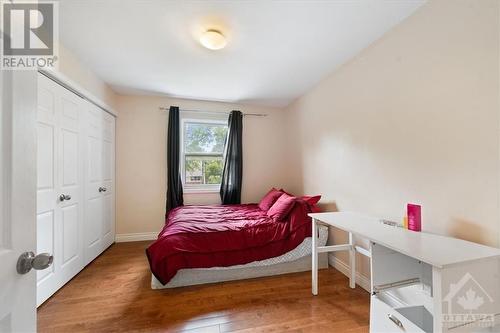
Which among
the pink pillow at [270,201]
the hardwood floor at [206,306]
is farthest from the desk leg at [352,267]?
the pink pillow at [270,201]

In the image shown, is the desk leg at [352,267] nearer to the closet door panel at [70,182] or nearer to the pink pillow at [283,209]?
the pink pillow at [283,209]

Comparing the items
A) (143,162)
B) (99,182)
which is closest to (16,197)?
(99,182)

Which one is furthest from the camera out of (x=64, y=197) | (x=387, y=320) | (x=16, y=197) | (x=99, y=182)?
(x=99, y=182)

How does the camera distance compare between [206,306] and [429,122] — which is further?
[206,306]

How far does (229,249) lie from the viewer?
2219 mm

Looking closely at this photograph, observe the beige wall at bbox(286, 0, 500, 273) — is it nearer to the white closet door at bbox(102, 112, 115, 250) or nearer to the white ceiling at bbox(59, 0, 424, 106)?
the white ceiling at bbox(59, 0, 424, 106)

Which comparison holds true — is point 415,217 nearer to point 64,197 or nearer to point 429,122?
point 429,122

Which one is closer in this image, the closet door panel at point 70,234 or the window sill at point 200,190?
the closet door panel at point 70,234

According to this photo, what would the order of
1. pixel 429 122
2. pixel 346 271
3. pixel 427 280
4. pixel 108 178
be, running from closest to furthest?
1. pixel 427 280
2. pixel 429 122
3. pixel 346 271
4. pixel 108 178

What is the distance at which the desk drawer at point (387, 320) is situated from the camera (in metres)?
1.06

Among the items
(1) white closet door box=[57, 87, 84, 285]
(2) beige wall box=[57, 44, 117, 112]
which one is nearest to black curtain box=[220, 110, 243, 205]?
(2) beige wall box=[57, 44, 117, 112]

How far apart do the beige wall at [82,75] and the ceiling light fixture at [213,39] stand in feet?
4.48

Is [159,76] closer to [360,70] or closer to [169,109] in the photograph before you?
[169,109]

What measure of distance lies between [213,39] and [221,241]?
1.92 m
